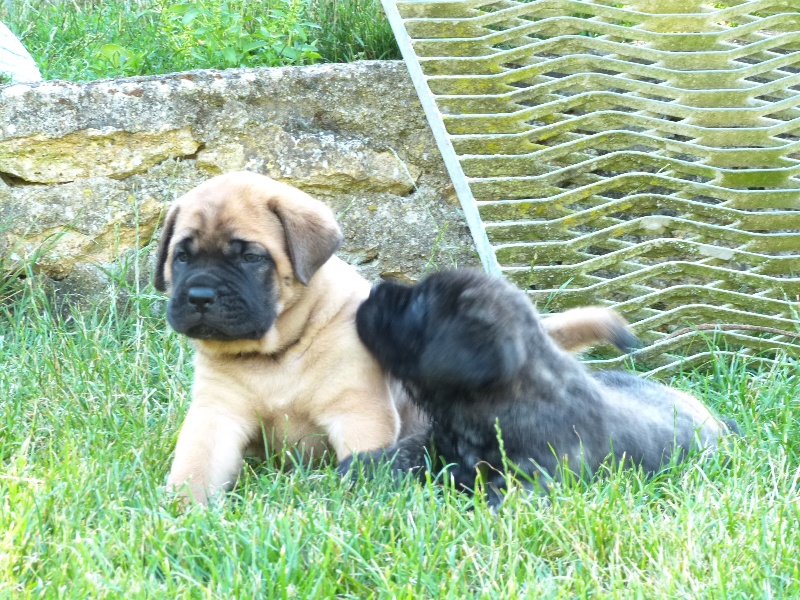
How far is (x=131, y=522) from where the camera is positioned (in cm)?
303

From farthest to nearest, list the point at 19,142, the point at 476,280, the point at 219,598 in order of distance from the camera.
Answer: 1. the point at 19,142
2. the point at 476,280
3. the point at 219,598

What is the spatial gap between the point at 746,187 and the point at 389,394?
2.29 metres

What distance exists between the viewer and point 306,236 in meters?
3.91

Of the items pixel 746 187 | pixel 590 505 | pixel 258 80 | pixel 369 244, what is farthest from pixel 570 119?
pixel 590 505

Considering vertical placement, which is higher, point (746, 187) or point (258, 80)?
point (258, 80)

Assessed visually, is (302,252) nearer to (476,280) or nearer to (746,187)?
(476,280)

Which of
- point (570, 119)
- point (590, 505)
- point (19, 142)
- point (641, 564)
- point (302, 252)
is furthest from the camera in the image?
point (19, 142)

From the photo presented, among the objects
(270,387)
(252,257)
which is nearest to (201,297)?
(252,257)

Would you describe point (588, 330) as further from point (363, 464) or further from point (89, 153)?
point (89, 153)

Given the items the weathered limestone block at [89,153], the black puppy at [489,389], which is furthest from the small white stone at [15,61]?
the black puppy at [489,389]

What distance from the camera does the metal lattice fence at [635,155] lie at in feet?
16.3

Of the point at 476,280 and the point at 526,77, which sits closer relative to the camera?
the point at 476,280

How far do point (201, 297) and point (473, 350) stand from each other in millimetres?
1051

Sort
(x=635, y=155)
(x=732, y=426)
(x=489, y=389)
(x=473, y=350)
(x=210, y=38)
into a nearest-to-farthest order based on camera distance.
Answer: (x=473, y=350)
(x=489, y=389)
(x=732, y=426)
(x=635, y=155)
(x=210, y=38)
